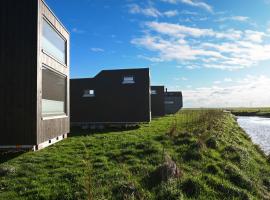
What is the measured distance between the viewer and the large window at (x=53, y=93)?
13.5 m

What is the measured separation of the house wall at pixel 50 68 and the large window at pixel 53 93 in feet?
0.98

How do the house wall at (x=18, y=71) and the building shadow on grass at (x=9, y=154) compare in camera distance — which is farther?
the house wall at (x=18, y=71)

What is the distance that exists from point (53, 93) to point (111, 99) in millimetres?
14307

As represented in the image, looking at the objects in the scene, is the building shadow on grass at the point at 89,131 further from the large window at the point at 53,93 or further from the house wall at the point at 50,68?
the large window at the point at 53,93

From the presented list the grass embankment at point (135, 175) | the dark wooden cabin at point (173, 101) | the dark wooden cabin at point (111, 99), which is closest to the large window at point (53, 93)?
the grass embankment at point (135, 175)

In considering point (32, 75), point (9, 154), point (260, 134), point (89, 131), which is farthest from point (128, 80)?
point (9, 154)

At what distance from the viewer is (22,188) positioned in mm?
7359

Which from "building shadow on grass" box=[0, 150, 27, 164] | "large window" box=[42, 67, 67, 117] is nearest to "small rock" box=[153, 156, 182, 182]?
"building shadow on grass" box=[0, 150, 27, 164]

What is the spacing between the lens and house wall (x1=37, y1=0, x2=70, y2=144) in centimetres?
1193

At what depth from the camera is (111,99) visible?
29.9m

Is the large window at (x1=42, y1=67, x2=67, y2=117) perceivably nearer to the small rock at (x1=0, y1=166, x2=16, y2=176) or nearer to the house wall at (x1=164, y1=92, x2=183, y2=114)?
the small rock at (x1=0, y1=166, x2=16, y2=176)

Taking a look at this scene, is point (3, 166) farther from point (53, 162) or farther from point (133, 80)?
point (133, 80)

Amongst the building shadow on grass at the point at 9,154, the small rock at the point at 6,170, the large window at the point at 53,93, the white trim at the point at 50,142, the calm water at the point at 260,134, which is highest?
the large window at the point at 53,93

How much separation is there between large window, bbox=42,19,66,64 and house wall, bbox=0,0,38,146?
115cm
